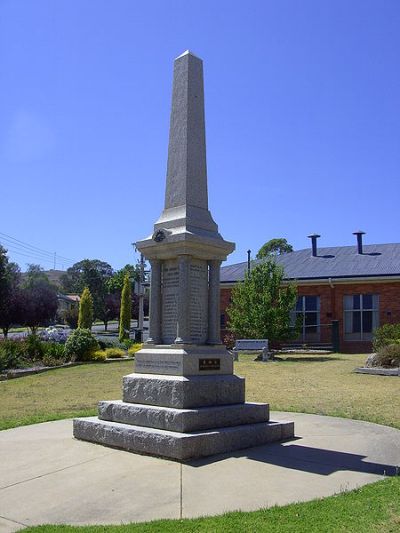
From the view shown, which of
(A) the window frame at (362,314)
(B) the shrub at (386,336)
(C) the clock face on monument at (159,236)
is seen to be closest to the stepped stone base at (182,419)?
(C) the clock face on monument at (159,236)

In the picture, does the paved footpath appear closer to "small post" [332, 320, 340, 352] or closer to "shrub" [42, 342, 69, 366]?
"shrub" [42, 342, 69, 366]

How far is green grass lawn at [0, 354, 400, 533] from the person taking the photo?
13.9 feet

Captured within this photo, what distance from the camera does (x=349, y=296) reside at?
2984 centimetres

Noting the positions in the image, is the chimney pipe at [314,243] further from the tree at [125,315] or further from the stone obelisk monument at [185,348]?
the stone obelisk monument at [185,348]

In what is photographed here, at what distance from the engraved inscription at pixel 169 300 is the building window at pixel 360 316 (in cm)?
2306

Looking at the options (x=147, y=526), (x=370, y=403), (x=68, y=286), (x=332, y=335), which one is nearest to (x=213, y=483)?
(x=147, y=526)

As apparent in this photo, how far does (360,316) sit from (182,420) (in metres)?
24.4

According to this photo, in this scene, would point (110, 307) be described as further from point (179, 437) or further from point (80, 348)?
point (179, 437)

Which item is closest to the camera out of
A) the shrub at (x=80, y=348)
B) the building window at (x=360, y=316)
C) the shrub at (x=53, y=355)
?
the shrub at (x=53, y=355)

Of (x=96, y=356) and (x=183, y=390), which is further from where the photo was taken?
(x=96, y=356)

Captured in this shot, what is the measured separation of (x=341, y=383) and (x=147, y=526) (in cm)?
1140

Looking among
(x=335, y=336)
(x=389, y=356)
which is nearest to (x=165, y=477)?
(x=389, y=356)

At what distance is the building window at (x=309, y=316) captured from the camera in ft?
99.9

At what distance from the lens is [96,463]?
20.6ft
